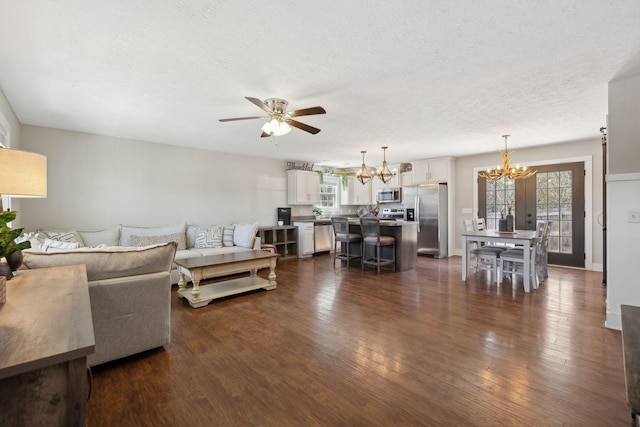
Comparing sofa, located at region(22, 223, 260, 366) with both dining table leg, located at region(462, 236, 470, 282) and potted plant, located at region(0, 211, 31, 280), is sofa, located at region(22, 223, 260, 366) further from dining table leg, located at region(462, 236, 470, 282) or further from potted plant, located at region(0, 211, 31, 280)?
dining table leg, located at region(462, 236, 470, 282)

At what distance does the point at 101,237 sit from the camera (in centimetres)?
448

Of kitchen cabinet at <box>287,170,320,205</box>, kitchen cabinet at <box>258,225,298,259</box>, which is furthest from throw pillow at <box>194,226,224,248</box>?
kitchen cabinet at <box>287,170,320,205</box>

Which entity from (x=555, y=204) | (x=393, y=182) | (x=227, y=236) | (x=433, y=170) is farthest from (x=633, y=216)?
(x=227, y=236)

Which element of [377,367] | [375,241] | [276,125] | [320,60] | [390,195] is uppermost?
[320,60]

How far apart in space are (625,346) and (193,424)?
7.21ft

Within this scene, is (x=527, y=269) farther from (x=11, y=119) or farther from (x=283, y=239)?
(x=11, y=119)

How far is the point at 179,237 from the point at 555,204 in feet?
22.6

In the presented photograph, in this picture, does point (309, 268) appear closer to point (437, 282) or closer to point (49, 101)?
point (437, 282)

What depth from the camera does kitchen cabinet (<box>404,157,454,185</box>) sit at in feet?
22.5

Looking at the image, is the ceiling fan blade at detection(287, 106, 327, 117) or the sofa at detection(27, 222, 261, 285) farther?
the sofa at detection(27, 222, 261, 285)

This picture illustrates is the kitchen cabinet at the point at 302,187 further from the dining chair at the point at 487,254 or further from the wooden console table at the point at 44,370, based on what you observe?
the wooden console table at the point at 44,370

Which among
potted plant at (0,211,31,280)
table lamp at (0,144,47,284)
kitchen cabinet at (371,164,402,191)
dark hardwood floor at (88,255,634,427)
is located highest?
kitchen cabinet at (371,164,402,191)

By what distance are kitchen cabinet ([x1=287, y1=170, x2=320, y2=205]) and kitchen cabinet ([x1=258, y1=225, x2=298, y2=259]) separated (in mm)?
745

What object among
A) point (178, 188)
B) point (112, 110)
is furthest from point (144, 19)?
point (178, 188)
